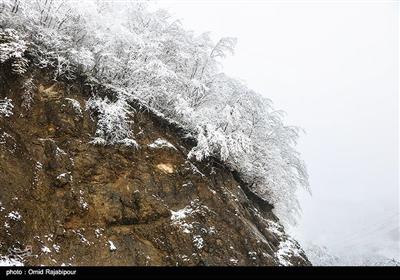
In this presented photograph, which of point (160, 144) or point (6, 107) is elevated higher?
point (160, 144)

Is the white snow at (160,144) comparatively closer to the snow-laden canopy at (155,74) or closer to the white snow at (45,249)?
the snow-laden canopy at (155,74)

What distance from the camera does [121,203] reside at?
34.4 feet

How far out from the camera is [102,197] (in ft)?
33.9

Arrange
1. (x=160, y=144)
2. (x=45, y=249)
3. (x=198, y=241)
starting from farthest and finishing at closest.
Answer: (x=160, y=144) < (x=198, y=241) < (x=45, y=249)

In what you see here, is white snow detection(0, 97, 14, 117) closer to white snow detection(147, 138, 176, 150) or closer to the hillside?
the hillside

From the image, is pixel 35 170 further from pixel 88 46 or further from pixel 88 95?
pixel 88 46

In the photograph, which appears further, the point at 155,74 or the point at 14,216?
the point at 155,74

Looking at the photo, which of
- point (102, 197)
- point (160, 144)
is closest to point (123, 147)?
point (160, 144)

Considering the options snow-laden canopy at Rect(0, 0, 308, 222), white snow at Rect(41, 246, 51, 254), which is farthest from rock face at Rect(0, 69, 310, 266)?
snow-laden canopy at Rect(0, 0, 308, 222)

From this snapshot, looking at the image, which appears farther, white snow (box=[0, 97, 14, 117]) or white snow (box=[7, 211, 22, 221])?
white snow (box=[0, 97, 14, 117])

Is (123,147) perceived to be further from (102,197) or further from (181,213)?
(181,213)

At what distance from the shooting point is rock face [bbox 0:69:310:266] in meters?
9.20

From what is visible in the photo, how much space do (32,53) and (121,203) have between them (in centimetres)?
515

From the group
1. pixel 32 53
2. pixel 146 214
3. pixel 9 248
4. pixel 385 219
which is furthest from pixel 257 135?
pixel 385 219
